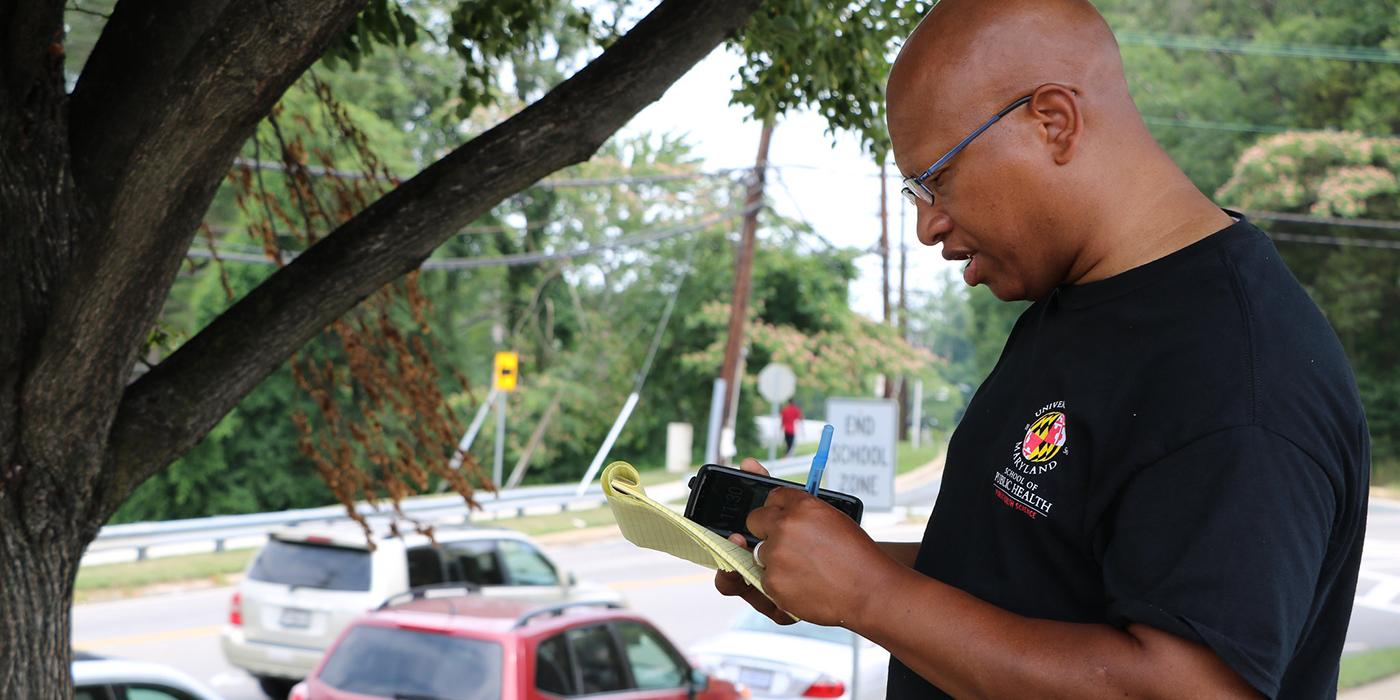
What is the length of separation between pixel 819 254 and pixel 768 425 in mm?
6914

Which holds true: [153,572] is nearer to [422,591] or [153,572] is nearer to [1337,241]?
[422,591]

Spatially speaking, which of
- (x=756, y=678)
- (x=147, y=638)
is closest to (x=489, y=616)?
(x=756, y=678)

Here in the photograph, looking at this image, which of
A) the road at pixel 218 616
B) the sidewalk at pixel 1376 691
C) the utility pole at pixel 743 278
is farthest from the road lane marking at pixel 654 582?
the sidewalk at pixel 1376 691

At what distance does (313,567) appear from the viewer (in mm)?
11469

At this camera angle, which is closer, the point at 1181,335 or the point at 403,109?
the point at 1181,335

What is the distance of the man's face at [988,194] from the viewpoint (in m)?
1.58

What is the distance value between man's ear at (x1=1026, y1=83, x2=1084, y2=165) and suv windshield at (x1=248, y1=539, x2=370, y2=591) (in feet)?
34.3

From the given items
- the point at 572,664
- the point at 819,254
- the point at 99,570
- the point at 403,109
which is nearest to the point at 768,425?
the point at 819,254

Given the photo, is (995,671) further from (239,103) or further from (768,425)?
(768,425)

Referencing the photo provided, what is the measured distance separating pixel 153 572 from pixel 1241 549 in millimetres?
18156

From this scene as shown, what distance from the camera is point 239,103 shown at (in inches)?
Answer: 105

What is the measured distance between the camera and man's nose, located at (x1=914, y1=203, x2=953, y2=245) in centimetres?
168

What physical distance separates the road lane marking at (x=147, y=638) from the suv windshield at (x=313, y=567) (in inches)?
101

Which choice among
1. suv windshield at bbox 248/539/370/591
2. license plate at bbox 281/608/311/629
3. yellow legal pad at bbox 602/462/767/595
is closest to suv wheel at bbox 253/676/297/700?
license plate at bbox 281/608/311/629
